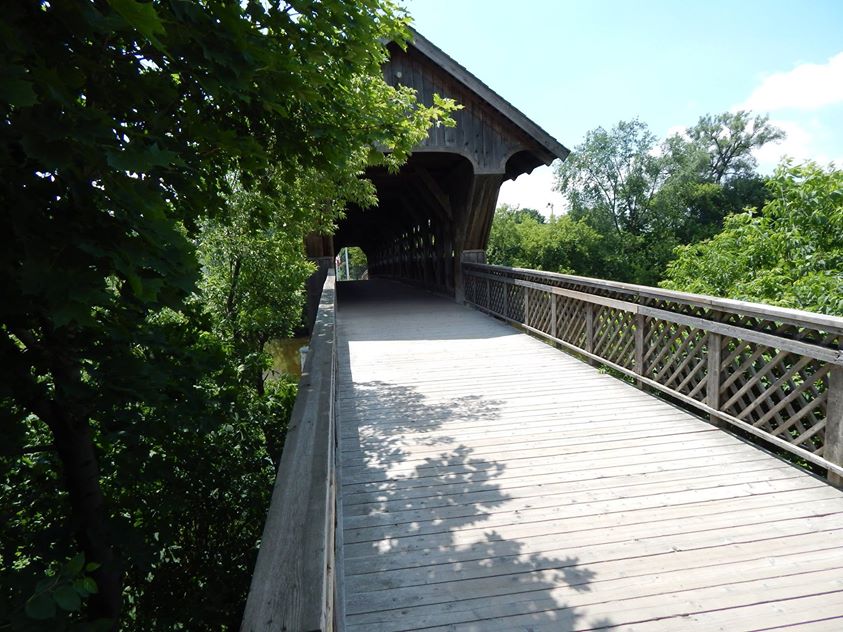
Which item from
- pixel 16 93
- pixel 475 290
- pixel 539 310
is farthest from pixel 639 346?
pixel 475 290

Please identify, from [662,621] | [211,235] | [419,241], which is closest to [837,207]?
[662,621]

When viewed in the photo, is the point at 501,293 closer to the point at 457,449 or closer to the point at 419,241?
the point at 457,449

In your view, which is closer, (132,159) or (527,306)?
(132,159)

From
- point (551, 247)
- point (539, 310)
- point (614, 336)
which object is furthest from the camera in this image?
point (551, 247)

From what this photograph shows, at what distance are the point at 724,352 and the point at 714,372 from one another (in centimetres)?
19

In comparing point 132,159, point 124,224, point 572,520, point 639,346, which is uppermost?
point 132,159

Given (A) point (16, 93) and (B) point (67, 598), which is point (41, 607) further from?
(A) point (16, 93)

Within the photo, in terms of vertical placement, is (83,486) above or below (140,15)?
below

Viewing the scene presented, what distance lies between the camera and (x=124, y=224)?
4.25 ft

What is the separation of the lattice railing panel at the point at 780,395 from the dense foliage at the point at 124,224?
309 cm

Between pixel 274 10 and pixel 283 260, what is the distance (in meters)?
7.14

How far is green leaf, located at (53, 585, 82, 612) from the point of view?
0.98 meters

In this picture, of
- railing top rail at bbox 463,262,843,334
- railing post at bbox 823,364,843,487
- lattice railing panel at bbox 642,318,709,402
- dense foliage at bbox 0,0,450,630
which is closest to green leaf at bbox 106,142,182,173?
dense foliage at bbox 0,0,450,630

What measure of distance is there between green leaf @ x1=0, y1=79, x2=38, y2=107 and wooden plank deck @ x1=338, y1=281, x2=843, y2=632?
7.30ft
